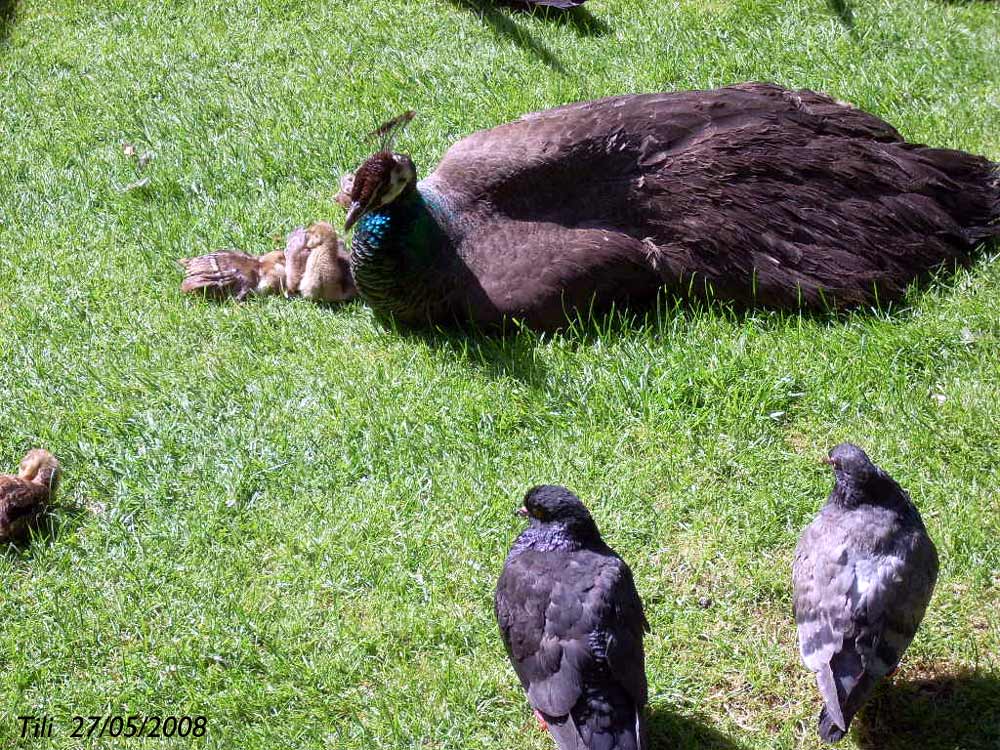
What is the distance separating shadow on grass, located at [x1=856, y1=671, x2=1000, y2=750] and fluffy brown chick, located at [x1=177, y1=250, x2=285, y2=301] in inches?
138

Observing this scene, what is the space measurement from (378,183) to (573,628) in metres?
2.55

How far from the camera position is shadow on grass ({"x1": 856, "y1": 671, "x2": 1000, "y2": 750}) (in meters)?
3.18

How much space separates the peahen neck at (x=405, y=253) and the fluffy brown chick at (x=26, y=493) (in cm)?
165

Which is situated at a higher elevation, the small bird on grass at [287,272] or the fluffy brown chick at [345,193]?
the fluffy brown chick at [345,193]

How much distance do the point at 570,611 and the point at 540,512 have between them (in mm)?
406

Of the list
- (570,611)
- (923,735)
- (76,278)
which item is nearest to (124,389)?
(76,278)

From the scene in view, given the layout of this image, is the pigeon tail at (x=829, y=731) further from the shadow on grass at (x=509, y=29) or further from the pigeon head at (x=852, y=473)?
the shadow on grass at (x=509, y=29)

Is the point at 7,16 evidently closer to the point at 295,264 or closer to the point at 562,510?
the point at 295,264

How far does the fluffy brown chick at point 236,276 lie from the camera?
5383 millimetres

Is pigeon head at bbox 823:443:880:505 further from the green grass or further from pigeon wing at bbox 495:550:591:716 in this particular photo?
pigeon wing at bbox 495:550:591:716

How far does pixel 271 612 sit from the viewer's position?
3834 millimetres

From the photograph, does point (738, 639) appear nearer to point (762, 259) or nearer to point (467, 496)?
point (467, 496)

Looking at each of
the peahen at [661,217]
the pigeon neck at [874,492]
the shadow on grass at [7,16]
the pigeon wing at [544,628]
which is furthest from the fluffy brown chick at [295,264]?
the shadow on grass at [7,16]

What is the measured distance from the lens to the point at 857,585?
10.0 ft
